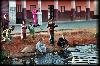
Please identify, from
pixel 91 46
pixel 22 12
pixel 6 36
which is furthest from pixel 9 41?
pixel 91 46

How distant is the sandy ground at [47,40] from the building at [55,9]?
0.82ft

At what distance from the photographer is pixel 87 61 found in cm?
691

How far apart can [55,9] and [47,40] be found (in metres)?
0.57

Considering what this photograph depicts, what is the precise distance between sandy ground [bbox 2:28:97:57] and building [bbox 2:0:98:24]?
0.82 feet

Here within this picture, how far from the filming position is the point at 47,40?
702 cm

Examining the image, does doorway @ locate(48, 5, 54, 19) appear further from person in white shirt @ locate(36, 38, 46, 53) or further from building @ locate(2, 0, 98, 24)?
person in white shirt @ locate(36, 38, 46, 53)

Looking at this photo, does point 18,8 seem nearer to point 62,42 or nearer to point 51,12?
point 51,12

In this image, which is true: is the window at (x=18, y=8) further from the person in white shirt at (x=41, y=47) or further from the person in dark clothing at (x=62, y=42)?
the person in dark clothing at (x=62, y=42)

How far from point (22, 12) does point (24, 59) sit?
0.84 m

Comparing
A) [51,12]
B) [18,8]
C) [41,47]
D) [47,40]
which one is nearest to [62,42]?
[47,40]

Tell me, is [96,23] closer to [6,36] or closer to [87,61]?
[87,61]

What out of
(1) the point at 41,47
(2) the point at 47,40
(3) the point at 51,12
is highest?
(3) the point at 51,12

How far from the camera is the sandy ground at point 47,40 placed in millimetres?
6977

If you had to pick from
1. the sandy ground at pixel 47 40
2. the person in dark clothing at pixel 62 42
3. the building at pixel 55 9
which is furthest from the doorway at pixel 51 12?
the person in dark clothing at pixel 62 42
